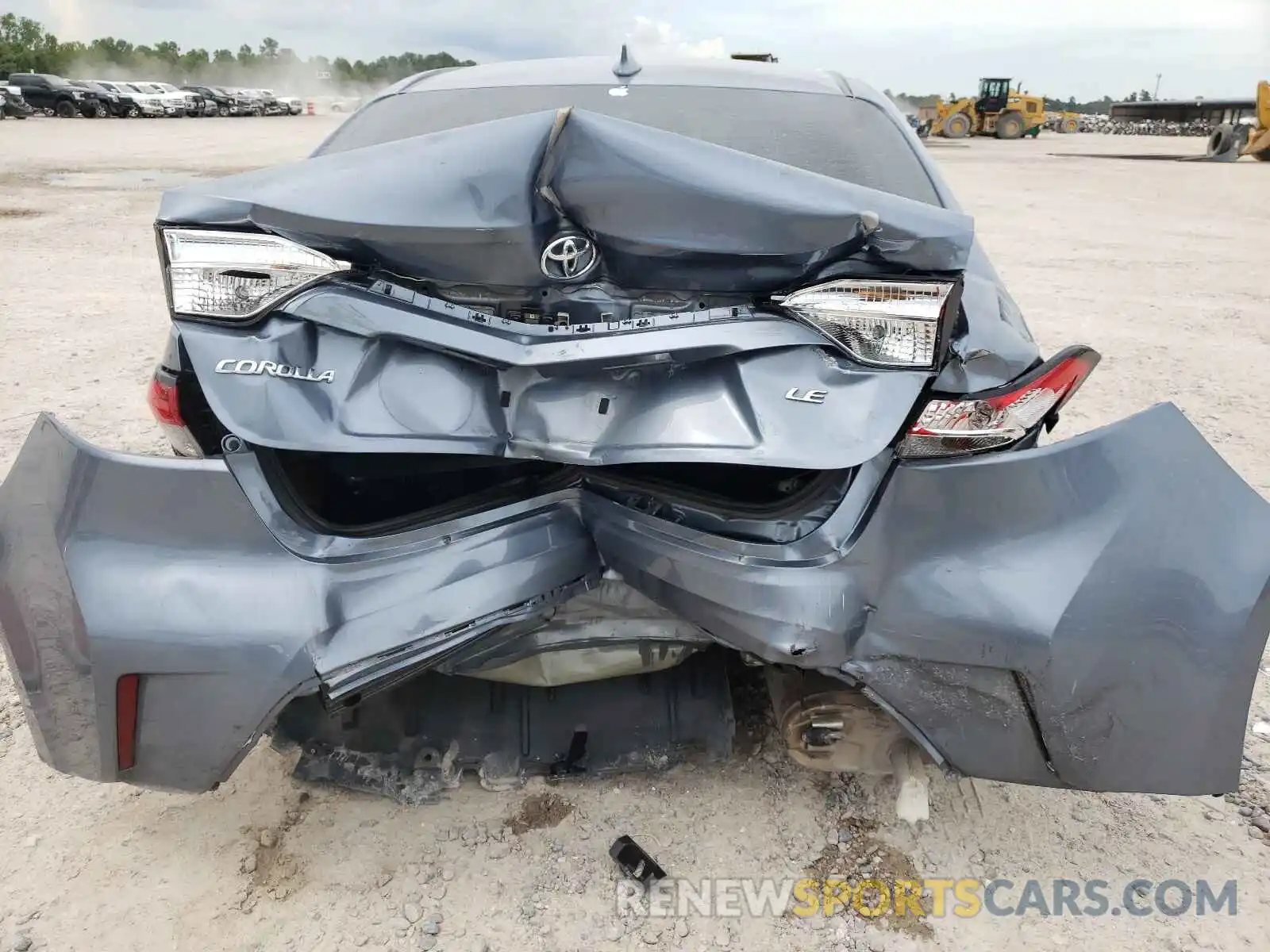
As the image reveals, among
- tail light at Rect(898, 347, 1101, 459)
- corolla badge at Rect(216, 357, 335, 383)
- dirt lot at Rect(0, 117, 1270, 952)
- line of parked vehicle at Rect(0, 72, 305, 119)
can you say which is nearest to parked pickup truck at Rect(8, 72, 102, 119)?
line of parked vehicle at Rect(0, 72, 305, 119)

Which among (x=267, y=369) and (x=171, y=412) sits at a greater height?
(x=267, y=369)

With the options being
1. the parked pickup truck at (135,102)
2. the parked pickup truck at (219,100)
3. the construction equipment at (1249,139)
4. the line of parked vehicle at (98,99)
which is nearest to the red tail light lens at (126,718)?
the construction equipment at (1249,139)

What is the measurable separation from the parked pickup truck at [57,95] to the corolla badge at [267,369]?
37665 millimetres

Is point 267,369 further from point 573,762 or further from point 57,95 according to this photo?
point 57,95

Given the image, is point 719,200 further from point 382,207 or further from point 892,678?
point 892,678

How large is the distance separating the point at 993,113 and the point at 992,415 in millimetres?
37228

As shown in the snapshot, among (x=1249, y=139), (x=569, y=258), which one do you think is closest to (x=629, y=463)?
(x=569, y=258)

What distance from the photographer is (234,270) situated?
1565 millimetres

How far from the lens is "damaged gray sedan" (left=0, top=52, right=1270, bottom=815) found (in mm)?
1508

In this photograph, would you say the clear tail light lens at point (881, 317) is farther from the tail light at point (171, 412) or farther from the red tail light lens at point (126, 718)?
the red tail light lens at point (126, 718)

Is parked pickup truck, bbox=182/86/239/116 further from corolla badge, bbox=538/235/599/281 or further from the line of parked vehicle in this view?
corolla badge, bbox=538/235/599/281

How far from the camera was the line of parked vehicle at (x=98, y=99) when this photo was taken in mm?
30536

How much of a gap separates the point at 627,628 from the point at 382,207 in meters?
0.97

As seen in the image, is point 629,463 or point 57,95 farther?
point 57,95
